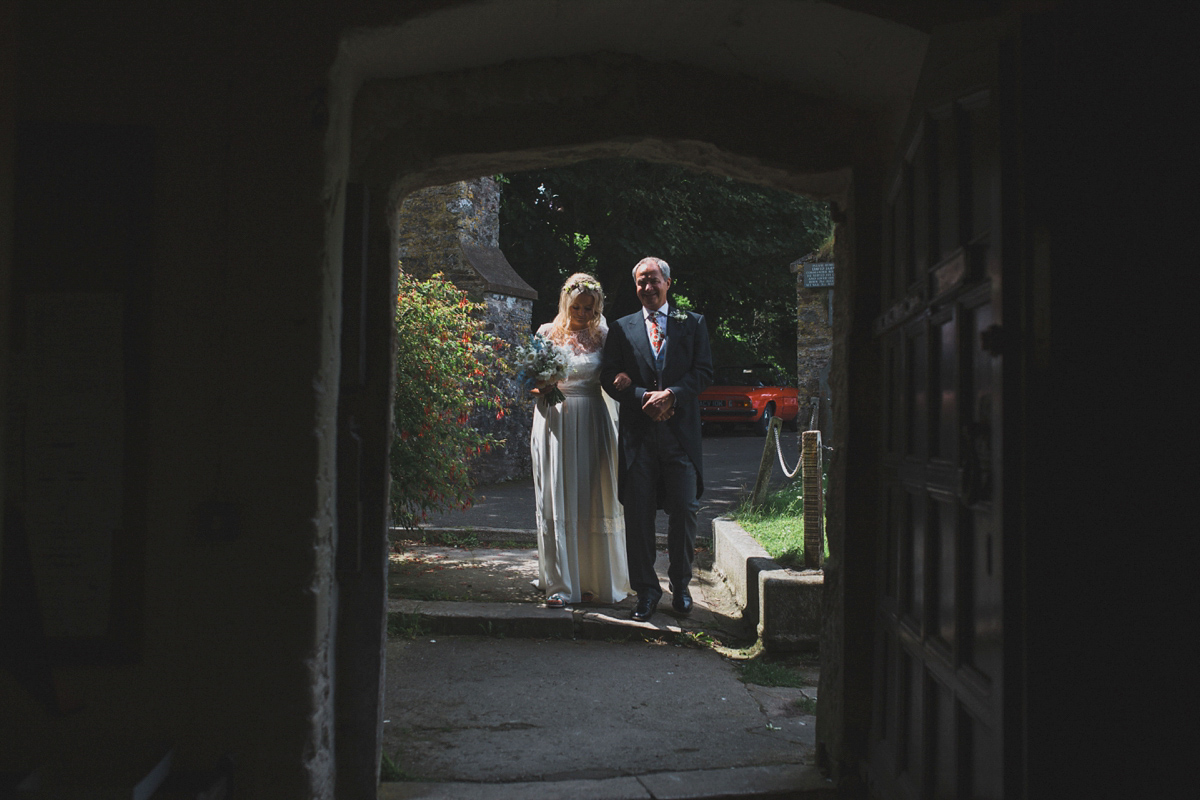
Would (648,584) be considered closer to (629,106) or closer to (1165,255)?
(629,106)

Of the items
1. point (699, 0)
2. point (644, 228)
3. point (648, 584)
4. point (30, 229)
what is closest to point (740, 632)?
point (648, 584)

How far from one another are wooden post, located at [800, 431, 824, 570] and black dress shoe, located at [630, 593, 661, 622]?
87cm

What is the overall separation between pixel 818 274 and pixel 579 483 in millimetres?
7072

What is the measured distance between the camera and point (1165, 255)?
5.18 ft

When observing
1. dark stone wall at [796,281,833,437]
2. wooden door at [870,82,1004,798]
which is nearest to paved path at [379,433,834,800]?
wooden door at [870,82,1004,798]

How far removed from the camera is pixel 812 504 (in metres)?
4.86

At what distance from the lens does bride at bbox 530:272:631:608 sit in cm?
494

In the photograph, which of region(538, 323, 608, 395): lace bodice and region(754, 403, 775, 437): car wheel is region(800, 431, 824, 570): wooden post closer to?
region(538, 323, 608, 395): lace bodice

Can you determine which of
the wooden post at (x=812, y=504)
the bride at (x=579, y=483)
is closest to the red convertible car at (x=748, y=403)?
the wooden post at (x=812, y=504)

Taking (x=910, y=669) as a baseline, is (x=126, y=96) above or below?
above

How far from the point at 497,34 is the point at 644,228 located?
13531 millimetres

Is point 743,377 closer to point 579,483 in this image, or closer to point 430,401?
point 430,401

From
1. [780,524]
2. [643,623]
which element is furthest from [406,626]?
[780,524]

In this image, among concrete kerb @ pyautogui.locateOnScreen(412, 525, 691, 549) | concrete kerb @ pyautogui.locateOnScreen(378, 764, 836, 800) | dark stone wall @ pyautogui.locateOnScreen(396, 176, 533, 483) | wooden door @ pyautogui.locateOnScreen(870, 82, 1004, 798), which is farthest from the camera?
dark stone wall @ pyautogui.locateOnScreen(396, 176, 533, 483)
